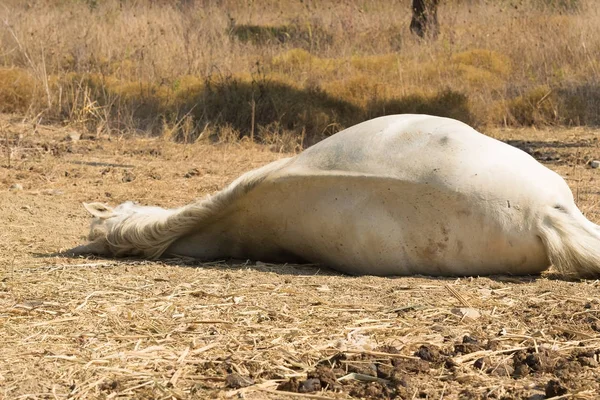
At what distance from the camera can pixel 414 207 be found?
400cm

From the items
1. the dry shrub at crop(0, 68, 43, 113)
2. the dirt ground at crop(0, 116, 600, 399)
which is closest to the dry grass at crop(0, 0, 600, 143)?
the dry shrub at crop(0, 68, 43, 113)

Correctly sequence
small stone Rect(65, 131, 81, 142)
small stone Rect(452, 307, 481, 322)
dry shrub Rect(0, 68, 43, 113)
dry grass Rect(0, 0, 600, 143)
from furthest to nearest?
dry grass Rect(0, 0, 600, 143) → dry shrub Rect(0, 68, 43, 113) → small stone Rect(65, 131, 81, 142) → small stone Rect(452, 307, 481, 322)

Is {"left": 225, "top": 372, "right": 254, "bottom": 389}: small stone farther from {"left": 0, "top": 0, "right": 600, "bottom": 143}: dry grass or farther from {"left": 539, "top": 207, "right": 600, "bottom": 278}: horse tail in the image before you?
{"left": 0, "top": 0, "right": 600, "bottom": 143}: dry grass

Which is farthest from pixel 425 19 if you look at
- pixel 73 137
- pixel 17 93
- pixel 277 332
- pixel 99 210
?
pixel 277 332

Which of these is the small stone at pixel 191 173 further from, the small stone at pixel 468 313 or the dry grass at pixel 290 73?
the small stone at pixel 468 313

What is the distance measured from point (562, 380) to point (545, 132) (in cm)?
829

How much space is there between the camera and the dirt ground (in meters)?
2.71

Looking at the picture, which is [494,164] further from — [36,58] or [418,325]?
[36,58]

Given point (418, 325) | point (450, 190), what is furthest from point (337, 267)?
point (418, 325)

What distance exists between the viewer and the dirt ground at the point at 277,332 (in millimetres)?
2715

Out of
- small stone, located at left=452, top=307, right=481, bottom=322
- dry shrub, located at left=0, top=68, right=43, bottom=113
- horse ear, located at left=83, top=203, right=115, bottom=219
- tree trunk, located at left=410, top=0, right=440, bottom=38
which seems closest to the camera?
small stone, located at left=452, top=307, right=481, bottom=322

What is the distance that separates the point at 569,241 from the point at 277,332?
143 centimetres

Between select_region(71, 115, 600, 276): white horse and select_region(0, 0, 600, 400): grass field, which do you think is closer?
select_region(0, 0, 600, 400): grass field

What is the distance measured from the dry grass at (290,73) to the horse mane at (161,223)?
4.80 meters
